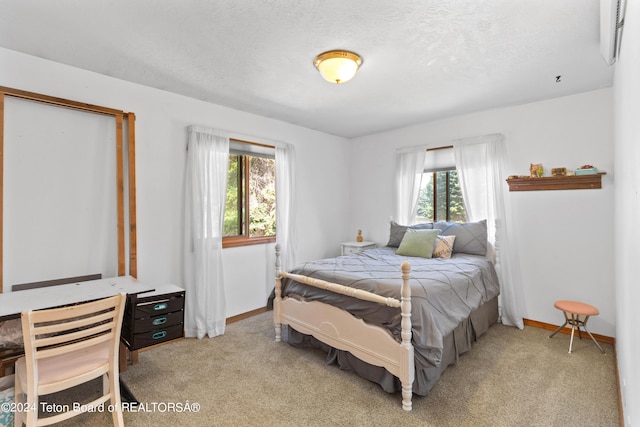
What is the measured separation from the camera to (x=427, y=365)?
202cm

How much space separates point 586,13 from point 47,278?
4.11 meters

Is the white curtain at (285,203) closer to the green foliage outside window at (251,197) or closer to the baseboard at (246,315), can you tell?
the green foliage outside window at (251,197)

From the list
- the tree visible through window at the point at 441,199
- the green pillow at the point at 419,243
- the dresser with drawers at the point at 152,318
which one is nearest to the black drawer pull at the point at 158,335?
the dresser with drawers at the point at 152,318

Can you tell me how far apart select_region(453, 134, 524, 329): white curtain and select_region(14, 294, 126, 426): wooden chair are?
3.61m

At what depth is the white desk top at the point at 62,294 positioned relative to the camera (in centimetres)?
187

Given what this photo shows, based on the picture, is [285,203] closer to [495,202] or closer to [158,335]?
[158,335]

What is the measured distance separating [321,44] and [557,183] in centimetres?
281

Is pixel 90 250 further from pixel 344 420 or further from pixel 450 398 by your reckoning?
pixel 450 398

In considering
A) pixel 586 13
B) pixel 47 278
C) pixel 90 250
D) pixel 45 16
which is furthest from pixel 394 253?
pixel 45 16

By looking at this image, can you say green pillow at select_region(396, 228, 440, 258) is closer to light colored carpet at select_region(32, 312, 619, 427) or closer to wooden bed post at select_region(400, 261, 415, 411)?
light colored carpet at select_region(32, 312, 619, 427)

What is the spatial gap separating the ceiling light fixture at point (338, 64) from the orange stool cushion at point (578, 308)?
2.82 m

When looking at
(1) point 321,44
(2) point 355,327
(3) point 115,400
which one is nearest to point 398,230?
(2) point 355,327

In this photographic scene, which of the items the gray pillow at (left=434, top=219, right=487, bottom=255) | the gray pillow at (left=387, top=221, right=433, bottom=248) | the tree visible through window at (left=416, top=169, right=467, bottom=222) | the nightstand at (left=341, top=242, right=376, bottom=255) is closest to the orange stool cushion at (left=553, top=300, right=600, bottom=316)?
the gray pillow at (left=434, top=219, right=487, bottom=255)

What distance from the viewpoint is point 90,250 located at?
8.56 feet
